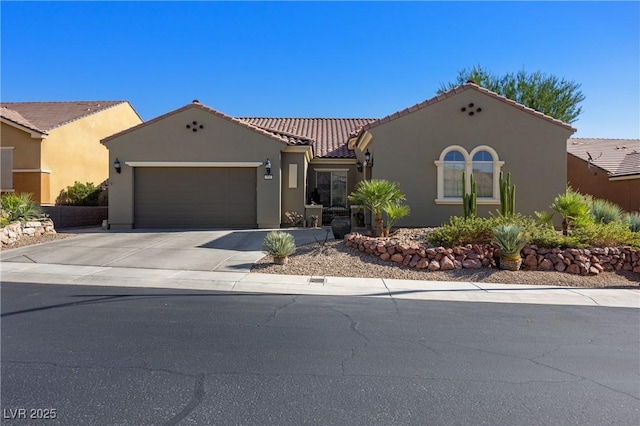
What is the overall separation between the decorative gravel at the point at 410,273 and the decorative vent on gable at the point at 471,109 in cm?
694

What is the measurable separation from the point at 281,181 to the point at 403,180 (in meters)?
5.21

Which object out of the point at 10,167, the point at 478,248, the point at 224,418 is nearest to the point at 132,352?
the point at 224,418

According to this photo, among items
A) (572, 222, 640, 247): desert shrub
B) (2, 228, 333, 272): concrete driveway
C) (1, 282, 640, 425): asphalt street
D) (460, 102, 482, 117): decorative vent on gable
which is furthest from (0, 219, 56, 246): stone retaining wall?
(572, 222, 640, 247): desert shrub

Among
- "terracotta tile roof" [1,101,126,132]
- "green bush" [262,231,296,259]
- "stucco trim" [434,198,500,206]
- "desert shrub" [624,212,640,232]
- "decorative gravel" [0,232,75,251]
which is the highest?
"terracotta tile roof" [1,101,126,132]

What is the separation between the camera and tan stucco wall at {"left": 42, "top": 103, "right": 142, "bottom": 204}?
20359 mm

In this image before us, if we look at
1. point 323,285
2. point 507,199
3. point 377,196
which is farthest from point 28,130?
point 507,199

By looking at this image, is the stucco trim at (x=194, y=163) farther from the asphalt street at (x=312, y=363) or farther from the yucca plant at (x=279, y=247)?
the asphalt street at (x=312, y=363)

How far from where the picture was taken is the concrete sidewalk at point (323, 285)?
325 inches

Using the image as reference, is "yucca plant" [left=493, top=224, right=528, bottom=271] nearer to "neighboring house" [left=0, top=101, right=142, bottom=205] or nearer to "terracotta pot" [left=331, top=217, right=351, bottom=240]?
"terracotta pot" [left=331, top=217, right=351, bottom=240]

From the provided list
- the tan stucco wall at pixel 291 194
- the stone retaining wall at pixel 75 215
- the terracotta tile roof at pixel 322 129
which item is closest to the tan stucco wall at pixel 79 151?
the stone retaining wall at pixel 75 215

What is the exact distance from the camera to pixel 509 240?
33.9 ft

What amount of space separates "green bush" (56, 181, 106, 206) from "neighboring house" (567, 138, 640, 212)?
80.3 ft

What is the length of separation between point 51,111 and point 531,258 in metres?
25.4

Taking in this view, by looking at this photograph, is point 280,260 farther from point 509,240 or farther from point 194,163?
point 194,163
